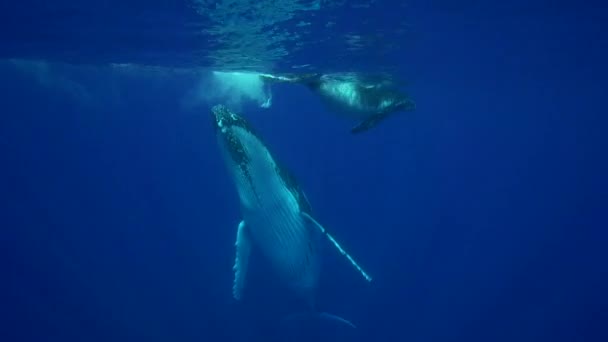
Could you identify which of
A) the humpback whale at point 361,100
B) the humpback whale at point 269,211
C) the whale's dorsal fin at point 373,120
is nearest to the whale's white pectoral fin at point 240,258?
the humpback whale at point 269,211

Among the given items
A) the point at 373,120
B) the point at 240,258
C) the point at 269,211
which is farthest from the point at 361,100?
the point at 240,258

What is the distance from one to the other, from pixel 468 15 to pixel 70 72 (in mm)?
23482

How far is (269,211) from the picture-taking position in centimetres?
757

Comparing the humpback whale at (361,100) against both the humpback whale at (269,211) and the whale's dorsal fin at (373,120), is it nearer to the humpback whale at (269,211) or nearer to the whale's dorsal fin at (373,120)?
the whale's dorsal fin at (373,120)

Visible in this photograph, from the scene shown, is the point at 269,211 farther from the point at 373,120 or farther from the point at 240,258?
the point at 373,120

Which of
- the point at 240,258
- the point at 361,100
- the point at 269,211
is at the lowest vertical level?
the point at 240,258

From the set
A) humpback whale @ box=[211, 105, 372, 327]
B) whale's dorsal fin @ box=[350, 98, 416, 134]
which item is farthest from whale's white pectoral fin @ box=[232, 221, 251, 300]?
whale's dorsal fin @ box=[350, 98, 416, 134]

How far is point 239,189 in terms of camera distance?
7.44 m

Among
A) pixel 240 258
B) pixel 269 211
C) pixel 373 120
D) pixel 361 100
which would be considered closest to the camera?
pixel 269 211

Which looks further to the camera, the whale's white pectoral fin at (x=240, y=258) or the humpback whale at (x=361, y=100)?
the humpback whale at (x=361, y=100)

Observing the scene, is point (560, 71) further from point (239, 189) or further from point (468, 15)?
point (239, 189)

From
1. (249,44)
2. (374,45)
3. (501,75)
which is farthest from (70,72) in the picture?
(501,75)

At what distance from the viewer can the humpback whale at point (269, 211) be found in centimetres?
664

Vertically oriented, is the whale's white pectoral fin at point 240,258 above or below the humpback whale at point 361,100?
below
